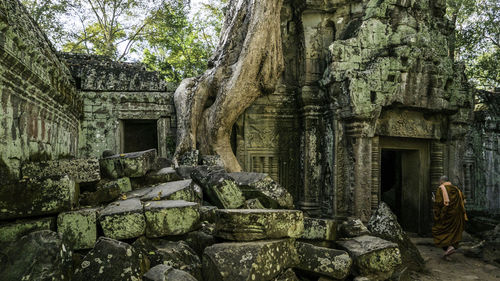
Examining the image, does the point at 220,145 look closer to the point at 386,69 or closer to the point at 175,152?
the point at 175,152

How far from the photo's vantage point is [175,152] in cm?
541

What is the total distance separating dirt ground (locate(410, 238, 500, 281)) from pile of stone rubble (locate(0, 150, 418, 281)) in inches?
70.5

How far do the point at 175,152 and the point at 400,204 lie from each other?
18.6 ft

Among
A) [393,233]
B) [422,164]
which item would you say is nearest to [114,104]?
[393,233]

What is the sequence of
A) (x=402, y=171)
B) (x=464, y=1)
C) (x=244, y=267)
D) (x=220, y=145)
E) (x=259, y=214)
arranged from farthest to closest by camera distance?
1. (x=464, y=1)
2. (x=402, y=171)
3. (x=220, y=145)
4. (x=259, y=214)
5. (x=244, y=267)

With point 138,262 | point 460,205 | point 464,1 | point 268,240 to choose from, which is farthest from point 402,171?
point 464,1

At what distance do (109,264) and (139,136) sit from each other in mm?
5137

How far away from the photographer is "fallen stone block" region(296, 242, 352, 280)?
2793 mm

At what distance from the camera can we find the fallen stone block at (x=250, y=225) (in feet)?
7.98

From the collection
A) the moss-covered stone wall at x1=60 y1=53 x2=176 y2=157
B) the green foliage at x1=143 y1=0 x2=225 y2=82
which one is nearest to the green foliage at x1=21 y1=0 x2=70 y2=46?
the green foliage at x1=143 y1=0 x2=225 y2=82

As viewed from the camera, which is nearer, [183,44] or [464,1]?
[464,1]

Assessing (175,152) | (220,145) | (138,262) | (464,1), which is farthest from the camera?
(464,1)

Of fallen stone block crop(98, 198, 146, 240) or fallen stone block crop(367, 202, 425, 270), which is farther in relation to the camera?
fallen stone block crop(367, 202, 425, 270)

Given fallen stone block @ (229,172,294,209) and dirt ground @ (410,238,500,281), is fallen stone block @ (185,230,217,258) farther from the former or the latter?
dirt ground @ (410,238,500,281)
